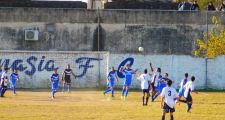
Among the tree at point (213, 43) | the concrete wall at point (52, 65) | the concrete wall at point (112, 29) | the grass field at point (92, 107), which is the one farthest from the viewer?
the concrete wall at point (112, 29)

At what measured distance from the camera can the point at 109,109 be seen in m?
31.3

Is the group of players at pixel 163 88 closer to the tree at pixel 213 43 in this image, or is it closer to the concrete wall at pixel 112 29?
the tree at pixel 213 43

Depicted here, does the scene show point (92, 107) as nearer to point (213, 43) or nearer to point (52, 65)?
point (213, 43)

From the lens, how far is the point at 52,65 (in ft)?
156

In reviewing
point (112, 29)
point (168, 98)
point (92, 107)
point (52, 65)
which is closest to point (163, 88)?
point (168, 98)

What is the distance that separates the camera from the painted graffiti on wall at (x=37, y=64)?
47219mm

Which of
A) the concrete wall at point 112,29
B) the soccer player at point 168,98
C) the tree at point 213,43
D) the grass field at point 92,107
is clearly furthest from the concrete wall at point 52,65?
the soccer player at point 168,98

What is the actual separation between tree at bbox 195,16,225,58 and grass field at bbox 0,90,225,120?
303 cm

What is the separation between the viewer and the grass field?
1090 inches

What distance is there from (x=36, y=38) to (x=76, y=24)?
3.28 meters

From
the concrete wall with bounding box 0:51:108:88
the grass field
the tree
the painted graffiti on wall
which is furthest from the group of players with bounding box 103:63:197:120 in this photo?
the painted graffiti on wall

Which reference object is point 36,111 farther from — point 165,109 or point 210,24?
point 210,24

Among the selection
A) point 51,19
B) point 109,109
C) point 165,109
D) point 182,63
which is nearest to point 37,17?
point 51,19

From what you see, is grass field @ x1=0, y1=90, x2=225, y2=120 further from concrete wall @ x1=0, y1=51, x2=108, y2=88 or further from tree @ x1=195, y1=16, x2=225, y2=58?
concrete wall @ x1=0, y1=51, x2=108, y2=88
